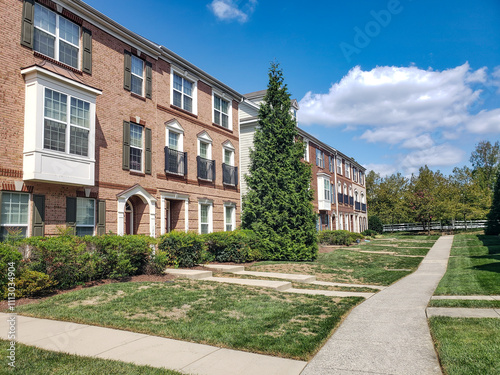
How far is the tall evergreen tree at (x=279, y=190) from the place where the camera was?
714 inches

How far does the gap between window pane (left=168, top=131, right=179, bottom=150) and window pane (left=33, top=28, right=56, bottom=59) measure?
6.02 meters

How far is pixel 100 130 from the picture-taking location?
1320 centimetres

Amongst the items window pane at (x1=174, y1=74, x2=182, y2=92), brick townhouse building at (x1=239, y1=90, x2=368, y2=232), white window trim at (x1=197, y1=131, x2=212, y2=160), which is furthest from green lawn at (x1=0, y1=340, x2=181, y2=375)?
brick townhouse building at (x1=239, y1=90, x2=368, y2=232)

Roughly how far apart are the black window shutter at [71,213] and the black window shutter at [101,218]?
983mm

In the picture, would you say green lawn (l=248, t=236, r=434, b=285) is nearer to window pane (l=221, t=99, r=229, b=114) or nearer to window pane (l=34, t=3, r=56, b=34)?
window pane (l=221, t=99, r=229, b=114)

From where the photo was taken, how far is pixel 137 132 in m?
15.1

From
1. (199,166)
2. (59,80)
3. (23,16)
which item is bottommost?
(199,166)

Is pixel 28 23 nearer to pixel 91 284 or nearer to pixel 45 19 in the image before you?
pixel 45 19

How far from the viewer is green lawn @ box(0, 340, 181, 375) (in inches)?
168

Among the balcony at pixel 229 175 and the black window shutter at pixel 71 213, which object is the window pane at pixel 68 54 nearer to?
the black window shutter at pixel 71 213

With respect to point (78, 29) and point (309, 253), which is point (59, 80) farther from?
point (309, 253)

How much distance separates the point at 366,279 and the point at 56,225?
10.4 meters

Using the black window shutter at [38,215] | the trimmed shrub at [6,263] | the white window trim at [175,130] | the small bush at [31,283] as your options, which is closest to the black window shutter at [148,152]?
the white window trim at [175,130]

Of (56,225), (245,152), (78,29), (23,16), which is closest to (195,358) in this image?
(56,225)
